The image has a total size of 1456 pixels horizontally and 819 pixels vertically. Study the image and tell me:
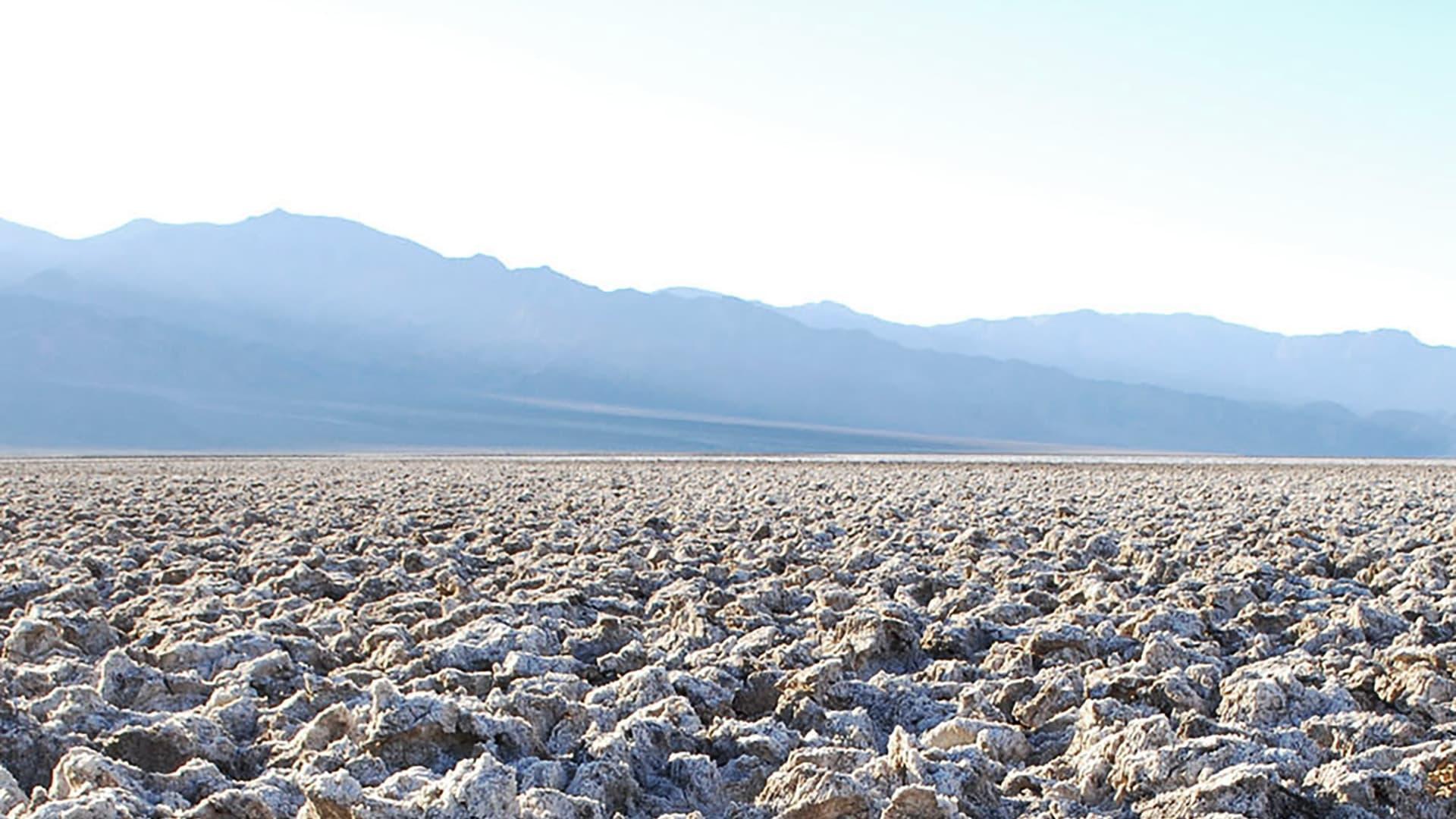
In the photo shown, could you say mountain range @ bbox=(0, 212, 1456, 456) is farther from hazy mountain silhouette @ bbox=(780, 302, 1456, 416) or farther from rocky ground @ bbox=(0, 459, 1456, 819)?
rocky ground @ bbox=(0, 459, 1456, 819)

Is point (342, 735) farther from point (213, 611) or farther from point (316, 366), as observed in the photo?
→ point (316, 366)

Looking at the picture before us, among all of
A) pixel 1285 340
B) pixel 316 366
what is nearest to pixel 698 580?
pixel 316 366

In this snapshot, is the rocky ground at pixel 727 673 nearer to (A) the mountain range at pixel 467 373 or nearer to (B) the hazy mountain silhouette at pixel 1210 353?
(A) the mountain range at pixel 467 373

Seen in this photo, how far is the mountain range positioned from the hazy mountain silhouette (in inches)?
268

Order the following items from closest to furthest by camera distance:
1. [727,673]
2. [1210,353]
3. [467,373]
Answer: [727,673]
[467,373]
[1210,353]

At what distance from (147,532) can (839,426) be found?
84.6 meters

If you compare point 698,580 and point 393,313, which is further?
point 393,313

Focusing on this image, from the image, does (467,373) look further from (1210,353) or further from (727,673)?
(1210,353)

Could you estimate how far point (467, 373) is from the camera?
298 feet

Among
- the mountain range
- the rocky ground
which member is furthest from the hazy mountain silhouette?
the rocky ground

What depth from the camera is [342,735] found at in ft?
10.9

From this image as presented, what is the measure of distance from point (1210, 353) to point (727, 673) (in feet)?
573

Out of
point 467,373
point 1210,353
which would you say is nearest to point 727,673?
point 467,373

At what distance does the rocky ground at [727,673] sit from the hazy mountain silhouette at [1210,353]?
138m
